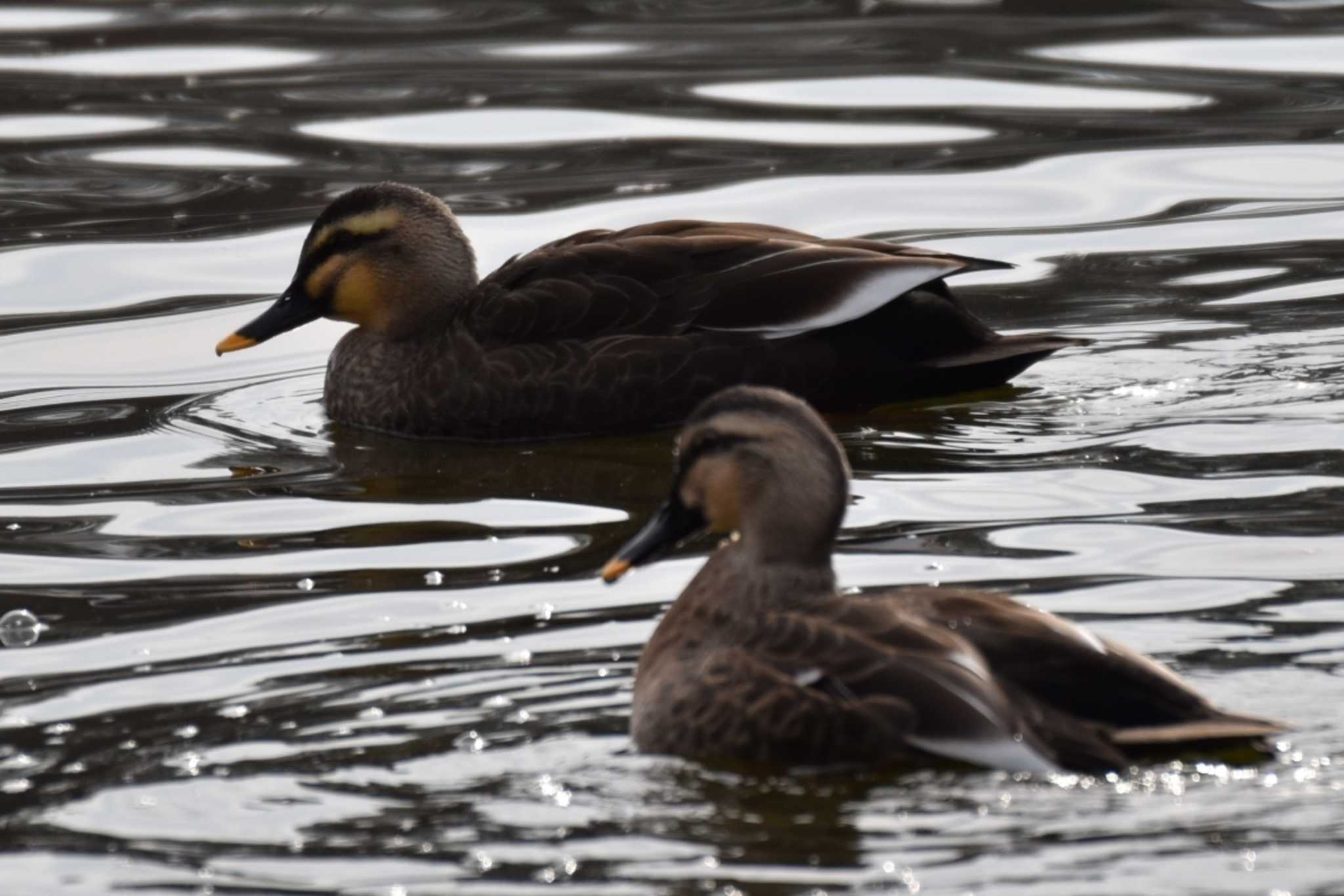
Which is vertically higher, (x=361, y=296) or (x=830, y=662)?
(x=361, y=296)

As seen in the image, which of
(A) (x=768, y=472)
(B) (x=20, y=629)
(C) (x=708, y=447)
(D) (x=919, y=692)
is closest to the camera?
(D) (x=919, y=692)

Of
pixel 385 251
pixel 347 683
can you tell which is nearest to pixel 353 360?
pixel 385 251

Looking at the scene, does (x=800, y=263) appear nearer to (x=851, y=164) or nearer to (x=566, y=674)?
(x=566, y=674)

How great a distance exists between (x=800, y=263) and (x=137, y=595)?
3162mm

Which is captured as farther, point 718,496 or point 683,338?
point 683,338

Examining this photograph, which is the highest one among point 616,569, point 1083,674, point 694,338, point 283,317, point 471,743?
point 283,317

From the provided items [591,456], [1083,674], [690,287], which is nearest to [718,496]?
[1083,674]

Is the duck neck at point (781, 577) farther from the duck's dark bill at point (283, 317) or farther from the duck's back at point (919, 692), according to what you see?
the duck's dark bill at point (283, 317)

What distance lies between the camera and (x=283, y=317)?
34.9 feet

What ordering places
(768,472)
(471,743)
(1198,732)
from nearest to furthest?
(1198,732), (471,743), (768,472)

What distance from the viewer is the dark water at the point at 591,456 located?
570cm

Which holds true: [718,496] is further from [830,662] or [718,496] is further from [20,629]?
[20,629]

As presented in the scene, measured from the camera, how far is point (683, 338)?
32.2ft

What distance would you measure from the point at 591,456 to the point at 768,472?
309 cm
